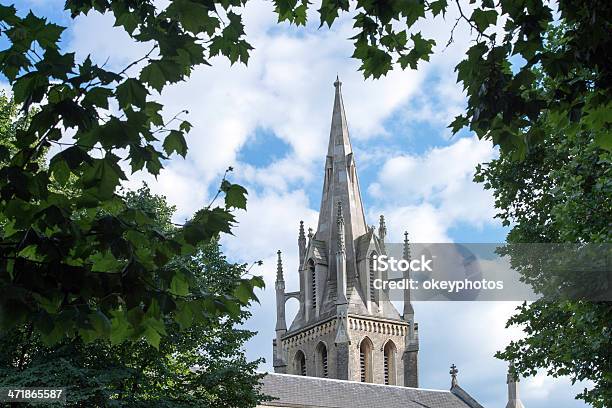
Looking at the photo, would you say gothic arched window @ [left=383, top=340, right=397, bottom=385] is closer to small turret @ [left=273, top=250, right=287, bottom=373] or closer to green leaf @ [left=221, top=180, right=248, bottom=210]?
small turret @ [left=273, top=250, right=287, bottom=373]

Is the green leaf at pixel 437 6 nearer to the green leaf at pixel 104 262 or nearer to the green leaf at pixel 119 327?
the green leaf at pixel 104 262

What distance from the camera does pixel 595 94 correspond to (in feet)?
23.0

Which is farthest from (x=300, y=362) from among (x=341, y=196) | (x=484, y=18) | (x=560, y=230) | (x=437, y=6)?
(x=484, y=18)

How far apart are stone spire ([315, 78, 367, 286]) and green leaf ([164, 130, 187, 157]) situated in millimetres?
62648

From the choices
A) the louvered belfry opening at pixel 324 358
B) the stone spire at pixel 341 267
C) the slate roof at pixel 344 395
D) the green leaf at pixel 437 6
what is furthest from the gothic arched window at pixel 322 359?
the green leaf at pixel 437 6

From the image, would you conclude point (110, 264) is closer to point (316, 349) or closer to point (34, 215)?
point (34, 215)

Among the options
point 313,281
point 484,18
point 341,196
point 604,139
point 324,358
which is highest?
point 341,196

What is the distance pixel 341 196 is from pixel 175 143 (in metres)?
64.3

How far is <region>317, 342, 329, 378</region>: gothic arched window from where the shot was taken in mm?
68250

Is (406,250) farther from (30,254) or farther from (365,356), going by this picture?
(30,254)

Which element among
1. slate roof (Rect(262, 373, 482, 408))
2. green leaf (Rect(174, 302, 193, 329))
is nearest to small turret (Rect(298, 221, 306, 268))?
slate roof (Rect(262, 373, 482, 408))

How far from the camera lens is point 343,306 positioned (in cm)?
6694

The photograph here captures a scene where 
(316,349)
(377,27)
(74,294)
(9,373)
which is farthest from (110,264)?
(316,349)

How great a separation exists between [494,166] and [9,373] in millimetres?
12913
